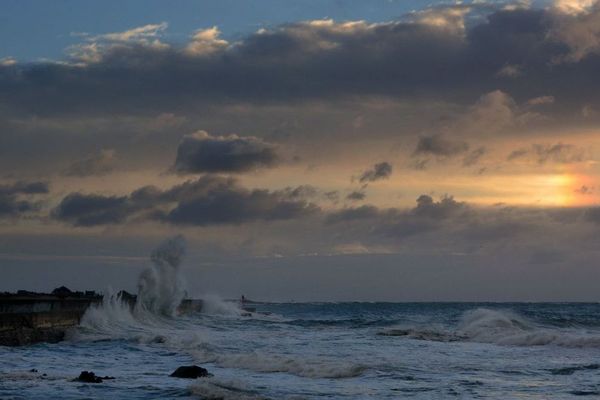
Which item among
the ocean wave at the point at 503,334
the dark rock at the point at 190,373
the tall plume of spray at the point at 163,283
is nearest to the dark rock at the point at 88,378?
the dark rock at the point at 190,373

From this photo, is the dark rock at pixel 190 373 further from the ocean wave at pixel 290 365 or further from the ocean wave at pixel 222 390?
the ocean wave at pixel 290 365

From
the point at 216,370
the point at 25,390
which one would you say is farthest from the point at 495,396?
the point at 25,390

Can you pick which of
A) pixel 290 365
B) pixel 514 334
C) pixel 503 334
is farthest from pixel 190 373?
pixel 503 334

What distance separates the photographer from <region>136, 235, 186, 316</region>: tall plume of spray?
78312 millimetres

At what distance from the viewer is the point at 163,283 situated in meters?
81.9

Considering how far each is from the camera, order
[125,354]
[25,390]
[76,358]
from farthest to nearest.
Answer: [125,354] < [76,358] < [25,390]

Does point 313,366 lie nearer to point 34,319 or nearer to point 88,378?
point 88,378

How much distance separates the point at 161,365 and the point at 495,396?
1179 centimetres

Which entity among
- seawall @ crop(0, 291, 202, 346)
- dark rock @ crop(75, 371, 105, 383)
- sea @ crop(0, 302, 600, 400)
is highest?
seawall @ crop(0, 291, 202, 346)

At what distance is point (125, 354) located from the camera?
106 ft

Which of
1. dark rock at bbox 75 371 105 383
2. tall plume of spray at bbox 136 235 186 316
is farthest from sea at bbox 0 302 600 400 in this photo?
tall plume of spray at bbox 136 235 186 316

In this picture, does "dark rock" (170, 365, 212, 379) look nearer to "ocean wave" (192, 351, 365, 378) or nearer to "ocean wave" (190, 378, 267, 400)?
"ocean wave" (190, 378, 267, 400)

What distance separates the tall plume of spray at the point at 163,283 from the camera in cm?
7831

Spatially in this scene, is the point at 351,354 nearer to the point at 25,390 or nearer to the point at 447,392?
the point at 447,392
